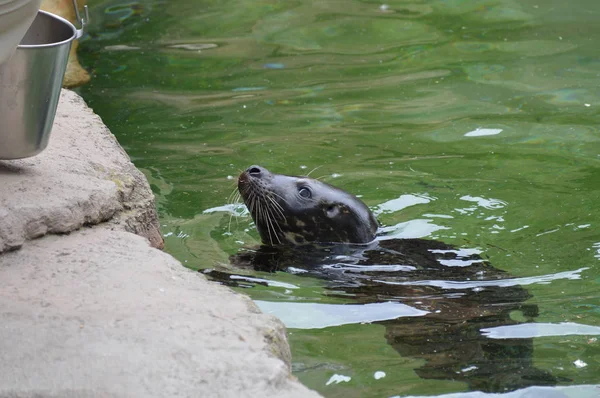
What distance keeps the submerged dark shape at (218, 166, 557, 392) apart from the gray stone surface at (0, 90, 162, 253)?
0.68 m

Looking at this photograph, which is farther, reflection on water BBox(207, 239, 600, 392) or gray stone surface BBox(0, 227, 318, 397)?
reflection on water BBox(207, 239, 600, 392)

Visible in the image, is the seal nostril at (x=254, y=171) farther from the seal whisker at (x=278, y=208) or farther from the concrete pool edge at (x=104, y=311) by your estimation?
the concrete pool edge at (x=104, y=311)

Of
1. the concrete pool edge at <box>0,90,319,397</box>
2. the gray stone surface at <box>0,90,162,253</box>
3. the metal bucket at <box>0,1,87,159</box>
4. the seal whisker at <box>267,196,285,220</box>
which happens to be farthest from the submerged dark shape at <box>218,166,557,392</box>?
the metal bucket at <box>0,1,87,159</box>

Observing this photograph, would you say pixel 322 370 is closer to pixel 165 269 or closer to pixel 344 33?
pixel 165 269

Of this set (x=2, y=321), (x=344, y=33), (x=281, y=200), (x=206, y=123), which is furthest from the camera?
(x=344, y=33)

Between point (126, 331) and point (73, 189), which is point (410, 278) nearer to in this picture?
point (73, 189)

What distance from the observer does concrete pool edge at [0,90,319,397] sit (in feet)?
10.4

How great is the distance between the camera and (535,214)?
6.88 meters

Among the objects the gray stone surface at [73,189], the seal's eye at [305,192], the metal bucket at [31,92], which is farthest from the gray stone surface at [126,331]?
the seal's eye at [305,192]

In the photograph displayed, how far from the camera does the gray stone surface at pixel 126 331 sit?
3.14 metres

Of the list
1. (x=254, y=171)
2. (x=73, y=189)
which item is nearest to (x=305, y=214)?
(x=254, y=171)

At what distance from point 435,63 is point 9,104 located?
6532mm

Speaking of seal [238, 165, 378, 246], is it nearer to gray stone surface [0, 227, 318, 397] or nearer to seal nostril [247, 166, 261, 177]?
seal nostril [247, 166, 261, 177]

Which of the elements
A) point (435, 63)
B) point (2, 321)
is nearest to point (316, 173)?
point (435, 63)
